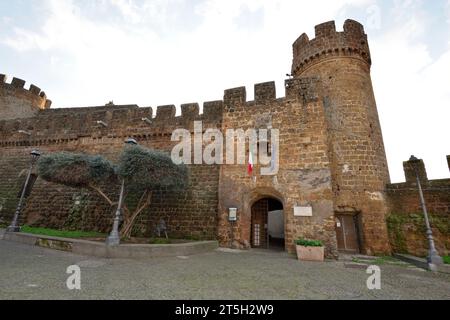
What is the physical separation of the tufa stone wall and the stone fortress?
0.11ft

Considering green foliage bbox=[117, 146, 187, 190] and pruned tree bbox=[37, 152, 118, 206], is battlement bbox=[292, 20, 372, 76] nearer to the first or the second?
green foliage bbox=[117, 146, 187, 190]

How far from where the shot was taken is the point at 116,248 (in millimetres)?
6715

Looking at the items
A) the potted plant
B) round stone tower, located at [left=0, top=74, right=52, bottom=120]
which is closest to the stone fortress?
the potted plant

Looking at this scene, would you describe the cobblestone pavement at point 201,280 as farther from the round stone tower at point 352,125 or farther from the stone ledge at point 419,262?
the round stone tower at point 352,125

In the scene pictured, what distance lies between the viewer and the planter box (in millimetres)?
7348

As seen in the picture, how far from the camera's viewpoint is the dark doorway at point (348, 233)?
9422 millimetres

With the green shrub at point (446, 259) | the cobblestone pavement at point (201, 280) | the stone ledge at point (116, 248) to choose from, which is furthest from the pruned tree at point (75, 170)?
the green shrub at point (446, 259)

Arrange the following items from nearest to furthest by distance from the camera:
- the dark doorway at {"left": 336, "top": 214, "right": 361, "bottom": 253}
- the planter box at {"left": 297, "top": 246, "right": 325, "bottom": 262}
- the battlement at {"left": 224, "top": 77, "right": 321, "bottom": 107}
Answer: the planter box at {"left": 297, "top": 246, "right": 325, "bottom": 262} → the dark doorway at {"left": 336, "top": 214, "right": 361, "bottom": 253} → the battlement at {"left": 224, "top": 77, "right": 321, "bottom": 107}

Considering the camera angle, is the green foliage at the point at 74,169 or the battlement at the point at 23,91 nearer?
the green foliage at the point at 74,169

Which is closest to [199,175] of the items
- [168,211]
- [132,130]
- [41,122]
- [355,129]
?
[168,211]

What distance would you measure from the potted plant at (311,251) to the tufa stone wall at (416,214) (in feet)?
13.1

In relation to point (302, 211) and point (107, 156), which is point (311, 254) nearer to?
point (302, 211)

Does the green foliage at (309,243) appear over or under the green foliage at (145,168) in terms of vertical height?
under
